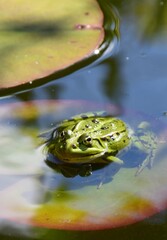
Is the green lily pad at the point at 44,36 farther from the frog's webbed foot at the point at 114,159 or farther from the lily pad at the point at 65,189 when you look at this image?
the frog's webbed foot at the point at 114,159

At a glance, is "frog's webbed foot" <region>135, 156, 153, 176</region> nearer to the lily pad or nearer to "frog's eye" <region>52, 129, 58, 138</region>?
the lily pad

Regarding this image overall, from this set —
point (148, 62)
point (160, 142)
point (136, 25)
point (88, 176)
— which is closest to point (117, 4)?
point (136, 25)

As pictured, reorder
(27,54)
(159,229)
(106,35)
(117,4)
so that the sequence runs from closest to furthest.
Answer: (159,229)
(27,54)
(106,35)
(117,4)

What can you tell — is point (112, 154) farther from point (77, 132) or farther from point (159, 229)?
point (159, 229)

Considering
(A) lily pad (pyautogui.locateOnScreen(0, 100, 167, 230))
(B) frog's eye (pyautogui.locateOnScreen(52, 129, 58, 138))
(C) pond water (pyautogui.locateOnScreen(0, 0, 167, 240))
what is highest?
(C) pond water (pyautogui.locateOnScreen(0, 0, 167, 240))

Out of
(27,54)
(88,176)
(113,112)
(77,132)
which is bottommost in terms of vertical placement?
(88,176)

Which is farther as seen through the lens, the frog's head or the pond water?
the pond water

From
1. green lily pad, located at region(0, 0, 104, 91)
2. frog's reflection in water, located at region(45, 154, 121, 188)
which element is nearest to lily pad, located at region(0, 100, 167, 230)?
frog's reflection in water, located at region(45, 154, 121, 188)

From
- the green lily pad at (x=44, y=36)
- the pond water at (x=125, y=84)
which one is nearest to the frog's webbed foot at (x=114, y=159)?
the pond water at (x=125, y=84)
